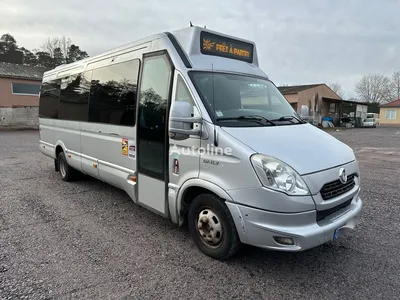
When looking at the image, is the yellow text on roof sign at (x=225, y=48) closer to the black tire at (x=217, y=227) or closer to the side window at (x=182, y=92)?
the side window at (x=182, y=92)

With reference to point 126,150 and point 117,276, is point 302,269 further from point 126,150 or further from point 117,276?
point 126,150

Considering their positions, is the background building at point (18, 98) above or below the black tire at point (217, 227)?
above

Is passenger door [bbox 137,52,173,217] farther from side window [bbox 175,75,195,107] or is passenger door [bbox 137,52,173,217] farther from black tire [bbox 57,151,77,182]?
black tire [bbox 57,151,77,182]

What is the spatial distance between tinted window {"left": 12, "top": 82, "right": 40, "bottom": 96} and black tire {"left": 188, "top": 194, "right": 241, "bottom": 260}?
29.3 m

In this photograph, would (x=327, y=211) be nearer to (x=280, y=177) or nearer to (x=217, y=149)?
(x=280, y=177)

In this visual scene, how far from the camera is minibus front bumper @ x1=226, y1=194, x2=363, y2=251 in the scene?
9.55 ft

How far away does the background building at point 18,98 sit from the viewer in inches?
1021

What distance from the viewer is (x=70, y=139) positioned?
21.9 ft

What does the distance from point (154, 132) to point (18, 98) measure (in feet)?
93.4

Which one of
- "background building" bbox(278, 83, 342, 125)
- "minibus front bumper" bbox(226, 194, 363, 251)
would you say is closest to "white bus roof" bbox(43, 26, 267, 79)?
"minibus front bumper" bbox(226, 194, 363, 251)

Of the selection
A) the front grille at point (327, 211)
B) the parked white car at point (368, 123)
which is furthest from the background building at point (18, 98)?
the parked white car at point (368, 123)

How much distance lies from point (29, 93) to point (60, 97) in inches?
978

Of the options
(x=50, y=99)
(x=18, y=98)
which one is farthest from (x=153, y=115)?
(x=18, y=98)

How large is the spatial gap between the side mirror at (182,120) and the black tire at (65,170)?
441 centimetres
